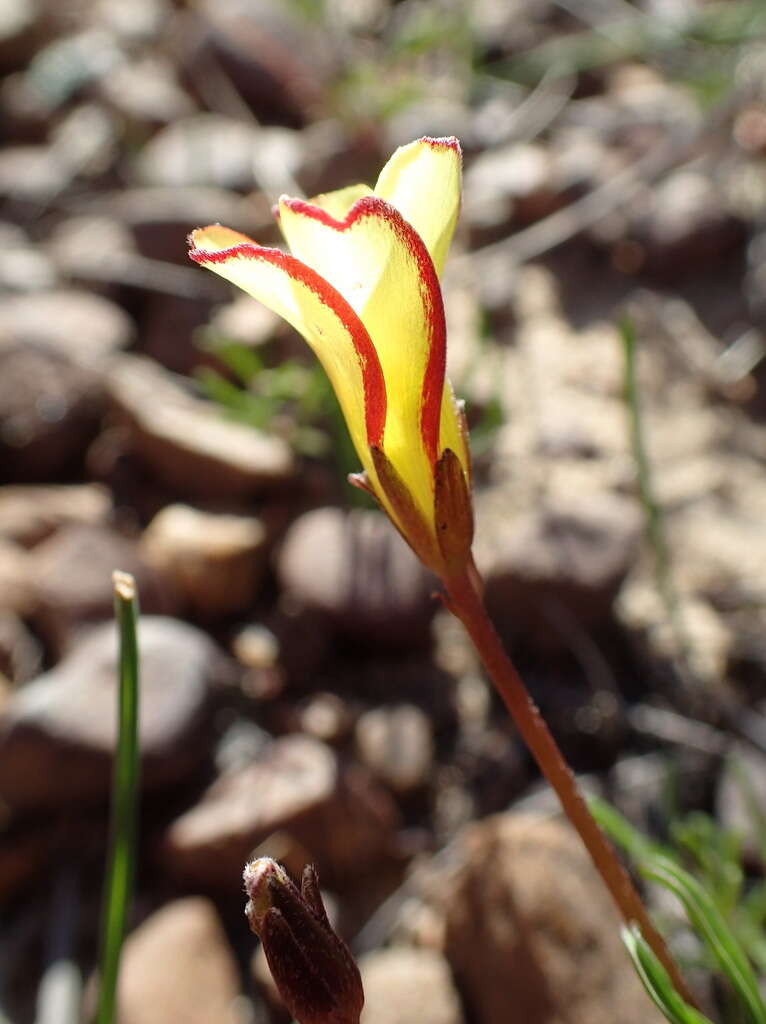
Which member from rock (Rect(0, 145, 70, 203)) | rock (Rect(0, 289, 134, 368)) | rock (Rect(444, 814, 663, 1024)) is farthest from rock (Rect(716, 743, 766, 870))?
A: rock (Rect(0, 145, 70, 203))

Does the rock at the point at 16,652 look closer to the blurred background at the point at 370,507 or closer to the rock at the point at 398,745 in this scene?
the blurred background at the point at 370,507

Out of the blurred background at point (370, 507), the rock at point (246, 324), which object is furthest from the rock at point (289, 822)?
the rock at point (246, 324)

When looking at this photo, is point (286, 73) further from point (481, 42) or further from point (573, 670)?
point (573, 670)

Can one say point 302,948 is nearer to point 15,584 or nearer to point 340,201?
point 340,201

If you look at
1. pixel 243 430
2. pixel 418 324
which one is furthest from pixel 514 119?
pixel 418 324

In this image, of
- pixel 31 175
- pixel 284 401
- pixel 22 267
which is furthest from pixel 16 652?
pixel 31 175

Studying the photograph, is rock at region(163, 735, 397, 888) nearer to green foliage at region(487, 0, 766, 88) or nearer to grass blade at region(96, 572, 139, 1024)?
grass blade at region(96, 572, 139, 1024)
